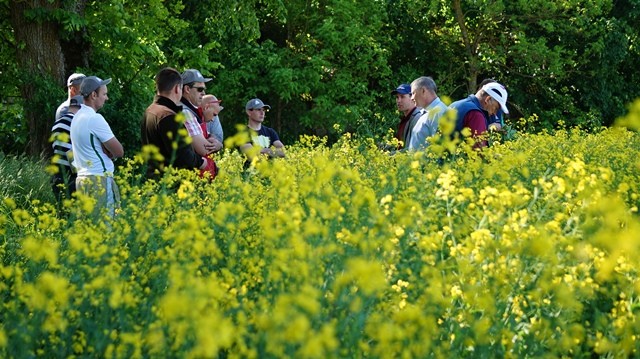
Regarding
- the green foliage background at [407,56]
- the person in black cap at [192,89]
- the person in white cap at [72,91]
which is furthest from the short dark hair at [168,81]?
the green foliage background at [407,56]

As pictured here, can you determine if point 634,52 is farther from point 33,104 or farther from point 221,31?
point 33,104

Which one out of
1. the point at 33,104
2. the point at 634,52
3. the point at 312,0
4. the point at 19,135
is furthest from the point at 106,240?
the point at 634,52

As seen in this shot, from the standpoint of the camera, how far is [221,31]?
17.2 m

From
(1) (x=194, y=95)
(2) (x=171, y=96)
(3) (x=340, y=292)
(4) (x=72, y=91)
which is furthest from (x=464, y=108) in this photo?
(3) (x=340, y=292)

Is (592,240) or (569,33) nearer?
(592,240)

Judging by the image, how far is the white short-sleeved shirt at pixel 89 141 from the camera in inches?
286

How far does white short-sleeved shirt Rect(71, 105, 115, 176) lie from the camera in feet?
23.8

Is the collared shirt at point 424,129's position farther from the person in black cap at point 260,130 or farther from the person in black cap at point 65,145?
the person in black cap at point 65,145

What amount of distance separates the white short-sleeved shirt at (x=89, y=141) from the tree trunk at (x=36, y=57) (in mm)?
6958

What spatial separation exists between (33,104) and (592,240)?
1142cm

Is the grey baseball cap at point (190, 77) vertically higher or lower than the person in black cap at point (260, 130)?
higher

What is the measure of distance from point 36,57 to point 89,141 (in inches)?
299

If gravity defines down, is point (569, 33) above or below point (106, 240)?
below

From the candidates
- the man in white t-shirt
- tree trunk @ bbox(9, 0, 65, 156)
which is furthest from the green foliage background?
the man in white t-shirt
